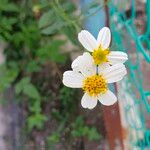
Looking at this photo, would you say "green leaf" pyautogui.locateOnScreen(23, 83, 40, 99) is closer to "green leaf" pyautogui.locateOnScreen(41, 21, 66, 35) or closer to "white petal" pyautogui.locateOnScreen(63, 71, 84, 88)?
"green leaf" pyautogui.locateOnScreen(41, 21, 66, 35)

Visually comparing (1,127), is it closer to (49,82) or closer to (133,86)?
(49,82)

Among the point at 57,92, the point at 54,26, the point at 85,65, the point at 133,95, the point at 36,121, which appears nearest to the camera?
the point at 85,65

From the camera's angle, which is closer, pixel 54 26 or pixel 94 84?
pixel 94 84

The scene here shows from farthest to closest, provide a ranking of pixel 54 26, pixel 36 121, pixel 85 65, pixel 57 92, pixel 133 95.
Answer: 1. pixel 57 92
2. pixel 36 121
3. pixel 133 95
4. pixel 54 26
5. pixel 85 65

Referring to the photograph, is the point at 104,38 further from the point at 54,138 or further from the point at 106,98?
the point at 54,138

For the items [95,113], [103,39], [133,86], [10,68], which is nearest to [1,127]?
[10,68]

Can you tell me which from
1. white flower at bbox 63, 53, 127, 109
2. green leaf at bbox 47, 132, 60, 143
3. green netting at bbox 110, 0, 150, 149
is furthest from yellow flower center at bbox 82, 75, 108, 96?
green leaf at bbox 47, 132, 60, 143

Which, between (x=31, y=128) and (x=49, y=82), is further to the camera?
(x=49, y=82)

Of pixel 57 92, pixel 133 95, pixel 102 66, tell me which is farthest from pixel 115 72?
pixel 57 92
